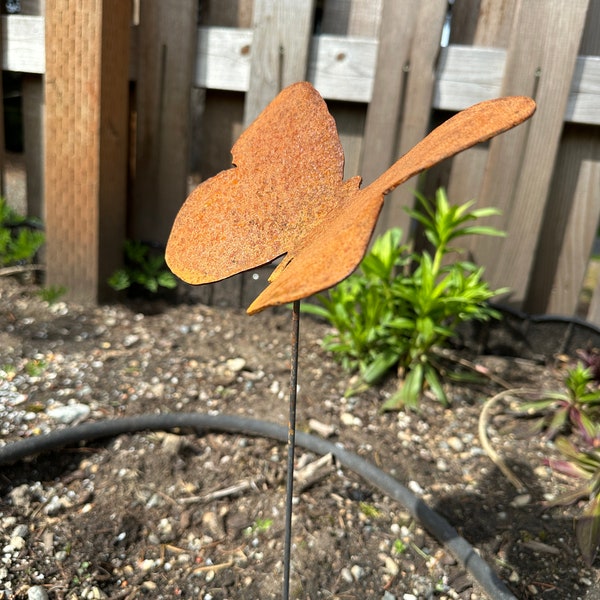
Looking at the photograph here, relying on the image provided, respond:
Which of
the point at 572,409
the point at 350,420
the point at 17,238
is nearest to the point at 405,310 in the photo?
the point at 350,420

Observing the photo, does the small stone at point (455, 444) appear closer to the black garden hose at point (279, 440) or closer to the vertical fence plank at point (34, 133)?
the black garden hose at point (279, 440)

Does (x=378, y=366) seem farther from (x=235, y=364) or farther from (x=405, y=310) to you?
(x=235, y=364)

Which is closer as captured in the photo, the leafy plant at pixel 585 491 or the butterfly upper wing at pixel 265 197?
the butterfly upper wing at pixel 265 197

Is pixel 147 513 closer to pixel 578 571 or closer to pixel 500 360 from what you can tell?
pixel 578 571

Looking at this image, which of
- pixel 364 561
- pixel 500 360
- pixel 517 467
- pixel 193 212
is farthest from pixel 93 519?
pixel 500 360

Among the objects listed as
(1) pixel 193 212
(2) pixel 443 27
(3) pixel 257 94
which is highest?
(2) pixel 443 27

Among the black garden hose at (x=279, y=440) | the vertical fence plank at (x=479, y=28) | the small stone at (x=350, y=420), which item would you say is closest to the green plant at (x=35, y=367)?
the black garden hose at (x=279, y=440)
